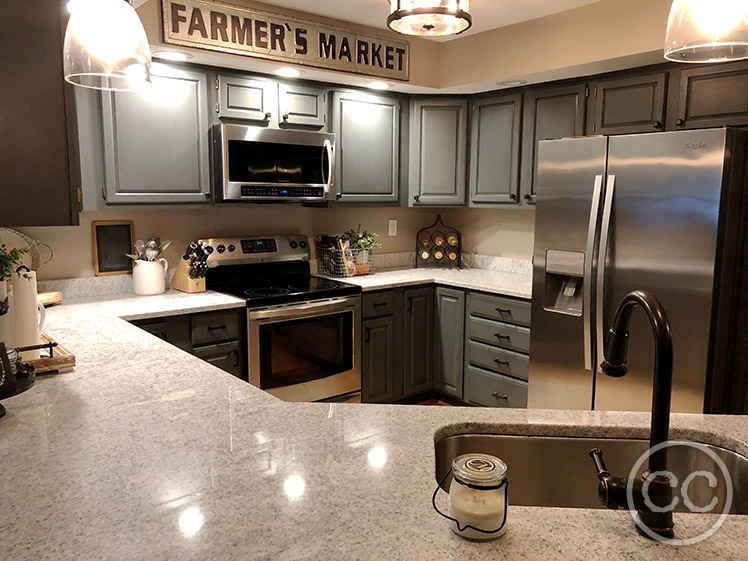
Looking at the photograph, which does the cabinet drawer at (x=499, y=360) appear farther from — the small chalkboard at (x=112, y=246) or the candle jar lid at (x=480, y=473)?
the candle jar lid at (x=480, y=473)

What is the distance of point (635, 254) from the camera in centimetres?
282

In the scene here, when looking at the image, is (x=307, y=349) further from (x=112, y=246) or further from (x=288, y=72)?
(x=288, y=72)

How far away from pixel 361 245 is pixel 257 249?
0.70 metres

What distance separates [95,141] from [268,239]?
120 centimetres

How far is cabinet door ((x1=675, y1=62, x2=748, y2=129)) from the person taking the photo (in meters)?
2.78

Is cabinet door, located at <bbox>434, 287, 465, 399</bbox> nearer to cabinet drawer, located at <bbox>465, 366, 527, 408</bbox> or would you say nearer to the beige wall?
cabinet drawer, located at <bbox>465, 366, 527, 408</bbox>

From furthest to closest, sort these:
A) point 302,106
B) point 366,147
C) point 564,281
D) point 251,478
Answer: point 366,147 → point 302,106 → point 564,281 → point 251,478

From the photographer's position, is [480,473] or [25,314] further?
[25,314]

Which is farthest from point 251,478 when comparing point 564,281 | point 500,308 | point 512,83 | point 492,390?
point 512,83

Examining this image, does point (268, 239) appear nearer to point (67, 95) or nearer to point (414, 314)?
point (414, 314)

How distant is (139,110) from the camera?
3.06 m

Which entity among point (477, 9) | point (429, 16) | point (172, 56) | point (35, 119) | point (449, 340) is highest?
point (477, 9)

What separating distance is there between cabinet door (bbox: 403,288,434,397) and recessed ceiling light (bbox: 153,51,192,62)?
1.87m

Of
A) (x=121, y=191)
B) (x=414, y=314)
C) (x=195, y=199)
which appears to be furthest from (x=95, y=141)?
(x=414, y=314)
